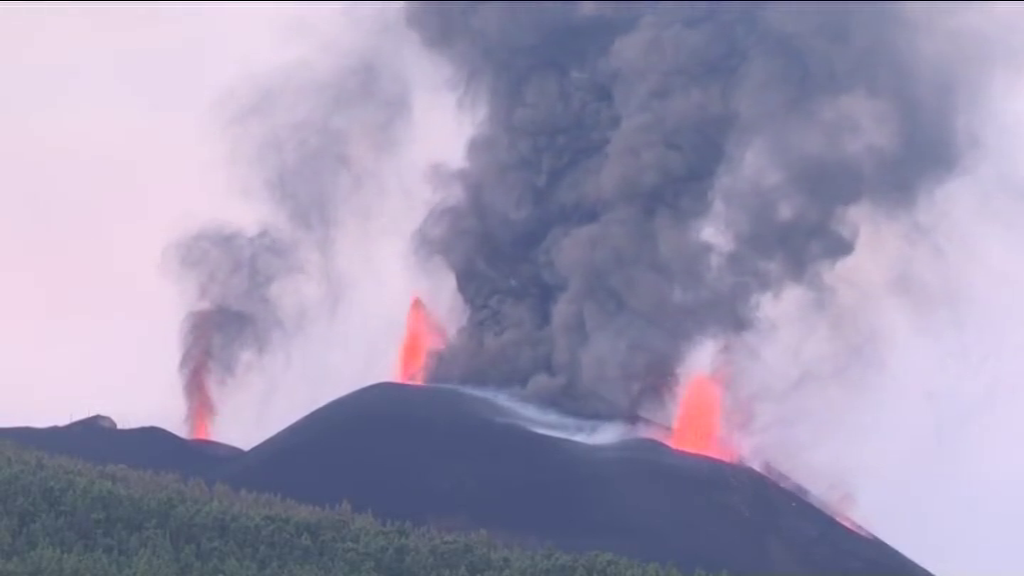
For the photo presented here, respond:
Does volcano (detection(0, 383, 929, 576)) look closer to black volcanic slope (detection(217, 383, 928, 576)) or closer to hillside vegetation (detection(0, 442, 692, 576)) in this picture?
black volcanic slope (detection(217, 383, 928, 576))

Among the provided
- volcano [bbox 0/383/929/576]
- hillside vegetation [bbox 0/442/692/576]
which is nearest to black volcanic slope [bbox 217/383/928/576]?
volcano [bbox 0/383/929/576]

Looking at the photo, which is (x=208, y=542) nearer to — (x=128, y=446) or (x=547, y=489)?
(x=547, y=489)

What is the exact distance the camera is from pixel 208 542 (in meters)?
46.0

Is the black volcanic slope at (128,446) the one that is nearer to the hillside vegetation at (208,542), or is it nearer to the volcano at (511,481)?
the volcano at (511,481)

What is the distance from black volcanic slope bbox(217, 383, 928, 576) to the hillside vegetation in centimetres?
633

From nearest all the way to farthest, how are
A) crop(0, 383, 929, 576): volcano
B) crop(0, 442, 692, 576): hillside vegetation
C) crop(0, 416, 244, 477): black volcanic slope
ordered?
crop(0, 442, 692, 576): hillside vegetation → crop(0, 383, 929, 576): volcano → crop(0, 416, 244, 477): black volcanic slope

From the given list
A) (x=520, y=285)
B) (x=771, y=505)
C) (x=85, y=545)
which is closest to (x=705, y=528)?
(x=771, y=505)

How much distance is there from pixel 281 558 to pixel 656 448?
18.9 m

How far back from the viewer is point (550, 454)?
204 ft

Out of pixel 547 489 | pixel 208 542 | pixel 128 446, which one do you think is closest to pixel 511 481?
pixel 547 489

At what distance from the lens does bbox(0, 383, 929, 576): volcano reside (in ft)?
183

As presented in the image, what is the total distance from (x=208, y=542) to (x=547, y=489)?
52.6 ft

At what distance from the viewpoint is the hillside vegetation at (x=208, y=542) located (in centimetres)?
4375

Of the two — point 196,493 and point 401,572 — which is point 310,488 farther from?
point 401,572
